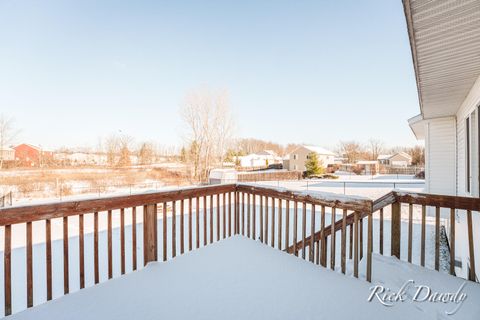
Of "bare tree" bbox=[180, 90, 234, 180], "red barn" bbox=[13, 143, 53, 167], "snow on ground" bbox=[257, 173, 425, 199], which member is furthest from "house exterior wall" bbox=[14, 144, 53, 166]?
"snow on ground" bbox=[257, 173, 425, 199]

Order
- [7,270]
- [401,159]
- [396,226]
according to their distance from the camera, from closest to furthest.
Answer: [7,270] → [396,226] → [401,159]

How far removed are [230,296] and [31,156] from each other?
2776 cm

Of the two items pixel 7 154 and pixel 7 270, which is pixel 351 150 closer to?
pixel 7 154

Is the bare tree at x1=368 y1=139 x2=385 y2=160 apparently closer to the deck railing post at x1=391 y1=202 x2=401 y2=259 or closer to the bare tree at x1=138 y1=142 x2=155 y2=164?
the bare tree at x1=138 y1=142 x2=155 y2=164

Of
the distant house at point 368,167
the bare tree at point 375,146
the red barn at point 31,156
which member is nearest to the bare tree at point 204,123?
the red barn at point 31,156

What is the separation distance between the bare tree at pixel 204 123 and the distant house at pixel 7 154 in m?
14.2

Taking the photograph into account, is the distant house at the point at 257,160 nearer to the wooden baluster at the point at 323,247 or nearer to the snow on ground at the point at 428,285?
the wooden baluster at the point at 323,247

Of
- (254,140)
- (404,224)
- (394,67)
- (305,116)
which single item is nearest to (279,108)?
(305,116)

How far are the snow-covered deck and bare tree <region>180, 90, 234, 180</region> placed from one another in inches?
795

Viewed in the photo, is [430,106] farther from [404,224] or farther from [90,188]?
[90,188]

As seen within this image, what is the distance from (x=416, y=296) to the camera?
1.92 meters

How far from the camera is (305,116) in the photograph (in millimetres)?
31250

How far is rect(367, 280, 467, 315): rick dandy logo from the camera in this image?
1838mm

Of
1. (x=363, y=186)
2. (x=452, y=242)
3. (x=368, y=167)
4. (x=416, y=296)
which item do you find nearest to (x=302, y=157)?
(x=368, y=167)
